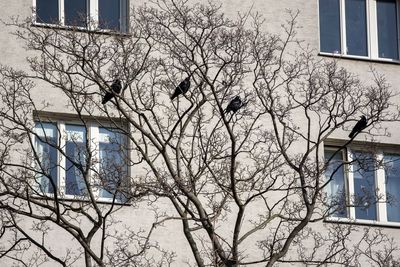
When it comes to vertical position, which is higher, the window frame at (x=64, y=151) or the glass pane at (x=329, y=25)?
the glass pane at (x=329, y=25)

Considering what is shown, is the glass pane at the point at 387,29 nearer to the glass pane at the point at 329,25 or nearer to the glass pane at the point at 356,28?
the glass pane at the point at 356,28

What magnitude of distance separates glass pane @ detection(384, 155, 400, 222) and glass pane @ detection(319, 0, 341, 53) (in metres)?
2.01

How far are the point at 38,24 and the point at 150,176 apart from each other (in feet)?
9.26

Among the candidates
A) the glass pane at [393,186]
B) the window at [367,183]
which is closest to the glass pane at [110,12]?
the window at [367,183]

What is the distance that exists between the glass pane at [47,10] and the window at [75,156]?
5.41ft

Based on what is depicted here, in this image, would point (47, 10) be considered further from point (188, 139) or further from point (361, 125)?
point (361, 125)

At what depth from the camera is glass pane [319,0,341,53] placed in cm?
2769

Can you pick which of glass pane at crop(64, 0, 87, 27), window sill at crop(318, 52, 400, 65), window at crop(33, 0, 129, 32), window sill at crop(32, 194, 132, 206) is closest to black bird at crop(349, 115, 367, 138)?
window sill at crop(318, 52, 400, 65)

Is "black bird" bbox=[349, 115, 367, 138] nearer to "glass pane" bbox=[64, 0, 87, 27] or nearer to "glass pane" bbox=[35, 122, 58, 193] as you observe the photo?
"glass pane" bbox=[35, 122, 58, 193]

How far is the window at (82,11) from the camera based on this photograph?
85.0 feet

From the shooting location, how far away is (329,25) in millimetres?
27859

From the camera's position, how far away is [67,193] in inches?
976

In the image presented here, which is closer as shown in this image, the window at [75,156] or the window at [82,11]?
the window at [75,156]

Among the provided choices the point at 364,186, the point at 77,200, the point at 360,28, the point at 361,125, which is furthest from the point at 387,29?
the point at 77,200
